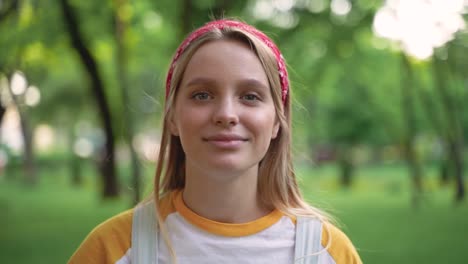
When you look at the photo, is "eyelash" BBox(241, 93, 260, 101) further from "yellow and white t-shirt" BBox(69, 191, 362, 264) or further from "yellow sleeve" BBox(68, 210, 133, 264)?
"yellow sleeve" BBox(68, 210, 133, 264)

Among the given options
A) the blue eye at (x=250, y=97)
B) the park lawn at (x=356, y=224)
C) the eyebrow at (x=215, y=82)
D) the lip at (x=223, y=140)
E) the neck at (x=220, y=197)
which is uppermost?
the eyebrow at (x=215, y=82)

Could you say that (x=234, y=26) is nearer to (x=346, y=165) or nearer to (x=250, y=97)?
(x=250, y=97)

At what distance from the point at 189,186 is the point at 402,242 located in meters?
7.17

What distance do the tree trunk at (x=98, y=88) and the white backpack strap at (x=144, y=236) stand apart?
7.08 metres

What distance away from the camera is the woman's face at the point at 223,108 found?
1.32 metres

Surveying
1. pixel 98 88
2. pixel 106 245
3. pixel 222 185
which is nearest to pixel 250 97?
pixel 222 185

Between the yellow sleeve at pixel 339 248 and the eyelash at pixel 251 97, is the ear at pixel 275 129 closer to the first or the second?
the eyelash at pixel 251 97

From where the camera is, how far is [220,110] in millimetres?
1309

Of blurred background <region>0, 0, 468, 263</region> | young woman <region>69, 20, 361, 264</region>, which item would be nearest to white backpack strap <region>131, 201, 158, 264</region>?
young woman <region>69, 20, 361, 264</region>

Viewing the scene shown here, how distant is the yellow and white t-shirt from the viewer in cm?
136

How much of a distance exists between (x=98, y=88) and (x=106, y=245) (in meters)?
8.90

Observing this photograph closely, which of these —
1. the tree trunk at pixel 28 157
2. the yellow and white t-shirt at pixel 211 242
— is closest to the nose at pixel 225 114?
the yellow and white t-shirt at pixel 211 242

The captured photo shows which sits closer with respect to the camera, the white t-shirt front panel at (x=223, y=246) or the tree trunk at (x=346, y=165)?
the white t-shirt front panel at (x=223, y=246)

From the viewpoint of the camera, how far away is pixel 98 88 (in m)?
9.94
